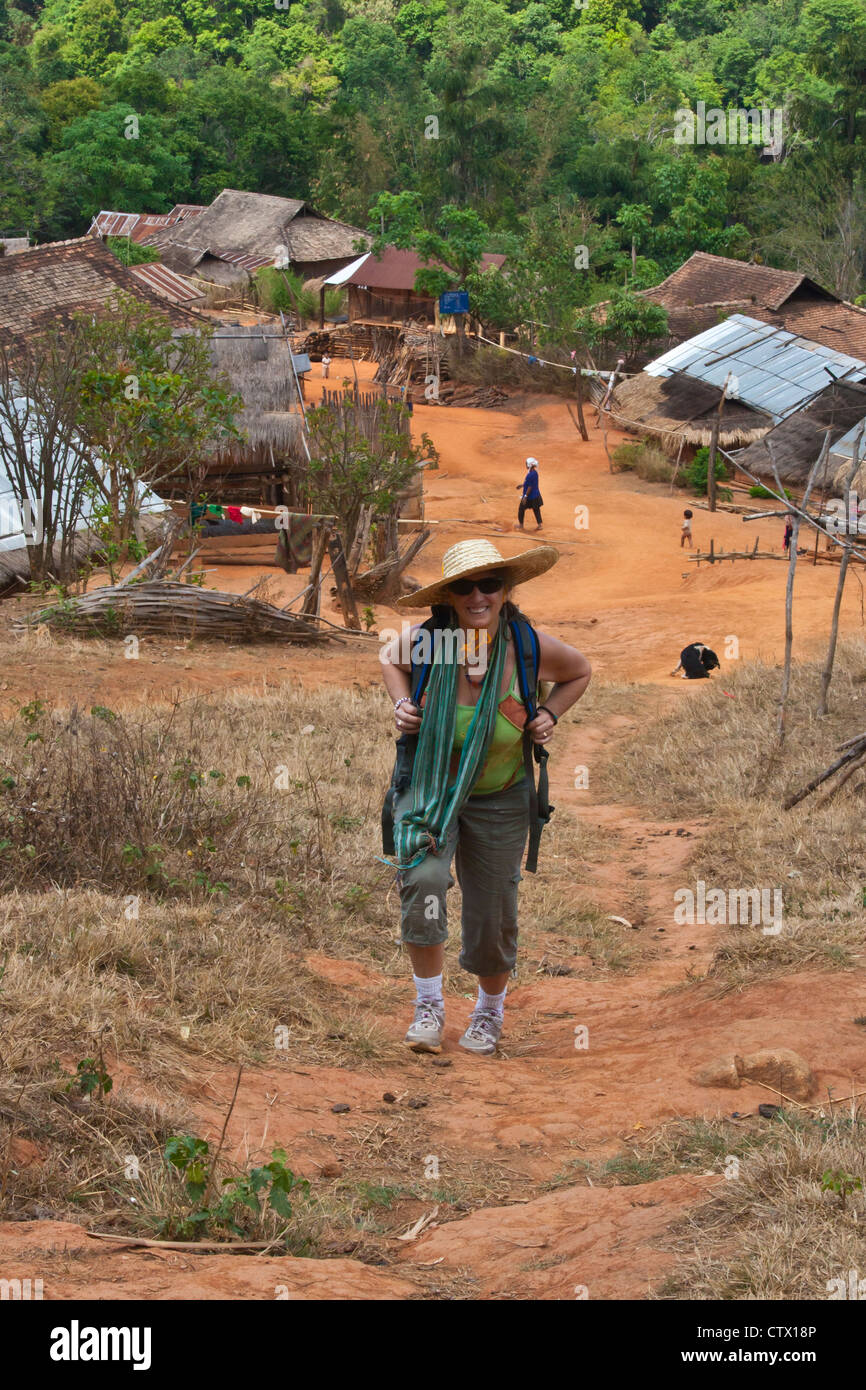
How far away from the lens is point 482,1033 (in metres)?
4.60

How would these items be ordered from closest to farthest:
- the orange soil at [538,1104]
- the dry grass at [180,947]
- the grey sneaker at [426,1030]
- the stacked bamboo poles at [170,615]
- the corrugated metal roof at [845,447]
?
the orange soil at [538,1104]
the dry grass at [180,947]
the grey sneaker at [426,1030]
the stacked bamboo poles at [170,615]
the corrugated metal roof at [845,447]

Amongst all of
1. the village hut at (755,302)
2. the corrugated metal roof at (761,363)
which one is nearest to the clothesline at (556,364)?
the village hut at (755,302)

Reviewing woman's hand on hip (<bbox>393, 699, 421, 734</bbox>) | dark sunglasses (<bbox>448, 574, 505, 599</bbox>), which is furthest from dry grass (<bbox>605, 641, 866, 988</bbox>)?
dark sunglasses (<bbox>448, 574, 505, 599</bbox>)

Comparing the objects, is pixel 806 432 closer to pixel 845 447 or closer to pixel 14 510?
pixel 845 447

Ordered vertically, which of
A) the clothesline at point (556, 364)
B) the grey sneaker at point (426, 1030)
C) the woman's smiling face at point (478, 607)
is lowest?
the clothesline at point (556, 364)

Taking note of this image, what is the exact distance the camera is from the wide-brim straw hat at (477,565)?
13.5 feet

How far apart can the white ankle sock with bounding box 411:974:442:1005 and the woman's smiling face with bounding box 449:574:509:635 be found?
1.17m

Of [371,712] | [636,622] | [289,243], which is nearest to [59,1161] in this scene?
[371,712]

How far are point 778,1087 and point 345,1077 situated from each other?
130 cm

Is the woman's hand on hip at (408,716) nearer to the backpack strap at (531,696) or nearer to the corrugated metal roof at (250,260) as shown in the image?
the backpack strap at (531,696)

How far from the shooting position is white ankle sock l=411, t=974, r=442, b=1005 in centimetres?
446

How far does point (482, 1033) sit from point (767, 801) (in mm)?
3676

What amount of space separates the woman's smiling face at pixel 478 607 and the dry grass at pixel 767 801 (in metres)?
1.88

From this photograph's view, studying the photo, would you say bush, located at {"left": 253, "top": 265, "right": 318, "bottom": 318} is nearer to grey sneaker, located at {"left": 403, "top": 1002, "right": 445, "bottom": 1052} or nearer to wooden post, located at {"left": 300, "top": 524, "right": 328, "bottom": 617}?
wooden post, located at {"left": 300, "top": 524, "right": 328, "bottom": 617}
